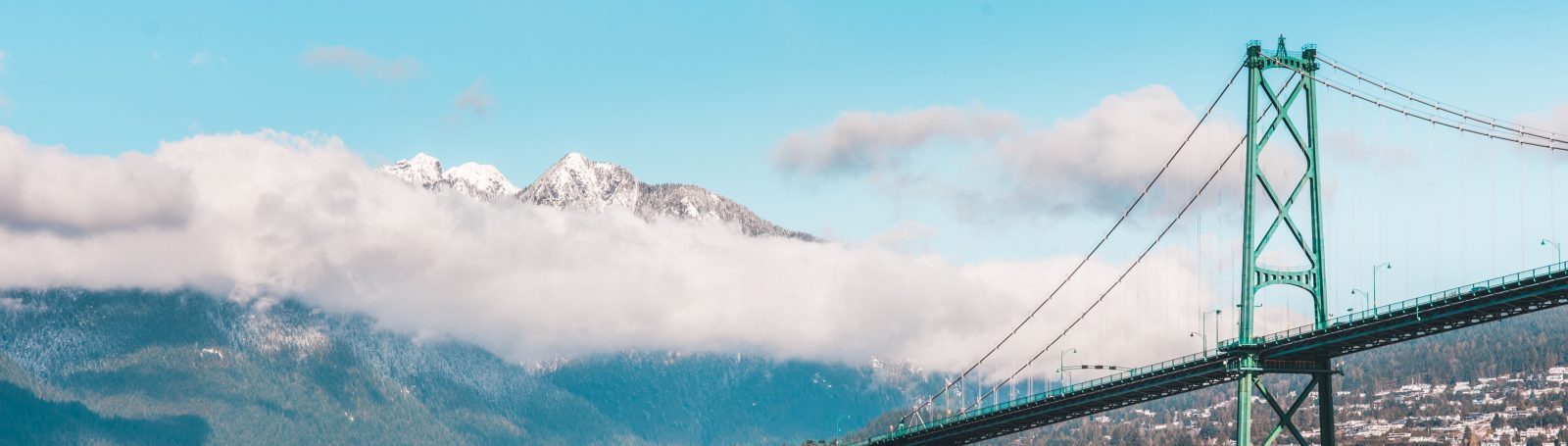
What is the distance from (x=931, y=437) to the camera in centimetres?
19862

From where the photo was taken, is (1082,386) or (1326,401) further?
(1082,386)

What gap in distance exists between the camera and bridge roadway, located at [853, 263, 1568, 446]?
120 m

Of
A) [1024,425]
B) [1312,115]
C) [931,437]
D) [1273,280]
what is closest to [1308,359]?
[1273,280]

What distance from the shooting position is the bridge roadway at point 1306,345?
120 m

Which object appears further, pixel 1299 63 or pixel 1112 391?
pixel 1112 391

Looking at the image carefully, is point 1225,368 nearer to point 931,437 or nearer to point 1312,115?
point 1312,115

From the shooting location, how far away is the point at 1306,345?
13475 cm

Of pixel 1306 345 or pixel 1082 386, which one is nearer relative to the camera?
pixel 1306 345

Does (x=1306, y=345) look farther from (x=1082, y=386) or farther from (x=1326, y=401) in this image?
(x=1082, y=386)

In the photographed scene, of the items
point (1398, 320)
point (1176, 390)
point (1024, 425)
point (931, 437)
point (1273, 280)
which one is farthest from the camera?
point (931, 437)

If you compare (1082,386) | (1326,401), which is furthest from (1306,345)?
(1082,386)

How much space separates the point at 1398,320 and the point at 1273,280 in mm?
11583

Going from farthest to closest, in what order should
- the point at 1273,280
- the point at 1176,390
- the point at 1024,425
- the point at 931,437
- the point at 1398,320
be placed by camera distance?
1. the point at 931,437
2. the point at 1024,425
3. the point at 1176,390
4. the point at 1273,280
5. the point at 1398,320

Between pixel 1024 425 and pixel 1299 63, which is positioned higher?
pixel 1299 63
